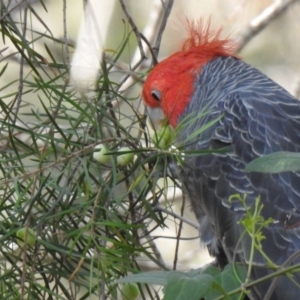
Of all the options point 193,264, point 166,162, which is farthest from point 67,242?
point 193,264

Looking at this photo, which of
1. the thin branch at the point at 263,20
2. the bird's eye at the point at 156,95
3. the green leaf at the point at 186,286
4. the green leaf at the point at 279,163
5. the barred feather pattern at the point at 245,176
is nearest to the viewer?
the green leaf at the point at 186,286

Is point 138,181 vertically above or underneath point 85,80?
underneath

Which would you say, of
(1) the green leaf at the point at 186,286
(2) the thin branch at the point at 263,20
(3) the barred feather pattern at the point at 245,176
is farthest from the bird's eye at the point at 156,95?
(1) the green leaf at the point at 186,286

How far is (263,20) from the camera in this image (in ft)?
9.67

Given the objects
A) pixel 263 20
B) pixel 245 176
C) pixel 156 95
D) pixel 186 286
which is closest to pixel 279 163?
pixel 186 286

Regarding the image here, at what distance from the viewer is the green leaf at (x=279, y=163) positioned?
0.94 meters

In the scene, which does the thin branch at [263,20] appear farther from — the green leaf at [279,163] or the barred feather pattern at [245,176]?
the green leaf at [279,163]

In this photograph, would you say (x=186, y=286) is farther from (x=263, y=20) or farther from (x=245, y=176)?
(x=263, y=20)

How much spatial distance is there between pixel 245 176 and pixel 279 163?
28.7 inches

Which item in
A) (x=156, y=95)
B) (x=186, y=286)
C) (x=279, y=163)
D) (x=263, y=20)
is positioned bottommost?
(x=186, y=286)

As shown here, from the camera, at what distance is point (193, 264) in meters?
2.96

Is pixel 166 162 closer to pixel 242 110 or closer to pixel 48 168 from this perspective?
pixel 48 168

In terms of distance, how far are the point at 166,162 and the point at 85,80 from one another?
0.29m

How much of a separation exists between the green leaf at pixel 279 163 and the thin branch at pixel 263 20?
196 centimetres
